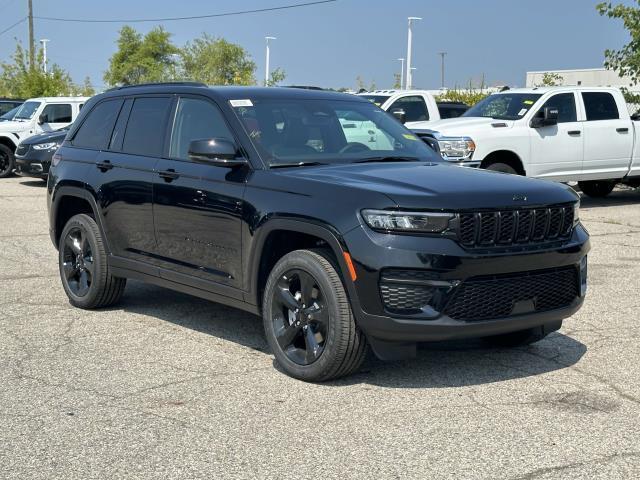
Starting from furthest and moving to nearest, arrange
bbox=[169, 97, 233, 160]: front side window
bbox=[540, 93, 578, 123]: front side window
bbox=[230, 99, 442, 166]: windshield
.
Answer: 1. bbox=[540, 93, 578, 123]: front side window
2. bbox=[169, 97, 233, 160]: front side window
3. bbox=[230, 99, 442, 166]: windshield

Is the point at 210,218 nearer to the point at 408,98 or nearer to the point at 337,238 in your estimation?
the point at 337,238

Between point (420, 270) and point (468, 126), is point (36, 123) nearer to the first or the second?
point (468, 126)

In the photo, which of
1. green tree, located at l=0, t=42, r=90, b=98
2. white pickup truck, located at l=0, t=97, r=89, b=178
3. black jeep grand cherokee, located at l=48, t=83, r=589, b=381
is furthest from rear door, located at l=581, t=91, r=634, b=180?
green tree, located at l=0, t=42, r=90, b=98

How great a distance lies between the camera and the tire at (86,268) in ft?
25.5

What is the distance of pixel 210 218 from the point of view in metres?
6.55

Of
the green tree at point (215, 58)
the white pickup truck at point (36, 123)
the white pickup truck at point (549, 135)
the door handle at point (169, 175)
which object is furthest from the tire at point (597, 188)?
the green tree at point (215, 58)

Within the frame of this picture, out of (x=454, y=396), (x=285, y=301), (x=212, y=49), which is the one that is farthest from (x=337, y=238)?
(x=212, y=49)

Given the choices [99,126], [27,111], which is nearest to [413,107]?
[27,111]

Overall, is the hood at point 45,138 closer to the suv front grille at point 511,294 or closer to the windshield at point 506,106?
the windshield at point 506,106

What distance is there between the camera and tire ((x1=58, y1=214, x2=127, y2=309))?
25.5 ft

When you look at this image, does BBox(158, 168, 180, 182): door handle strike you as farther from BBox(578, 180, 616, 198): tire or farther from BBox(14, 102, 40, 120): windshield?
BBox(14, 102, 40, 120): windshield

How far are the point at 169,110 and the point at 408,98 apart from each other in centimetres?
1246

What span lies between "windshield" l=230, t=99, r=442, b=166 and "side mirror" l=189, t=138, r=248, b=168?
7.3 inches

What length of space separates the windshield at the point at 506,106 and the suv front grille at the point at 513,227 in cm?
987
